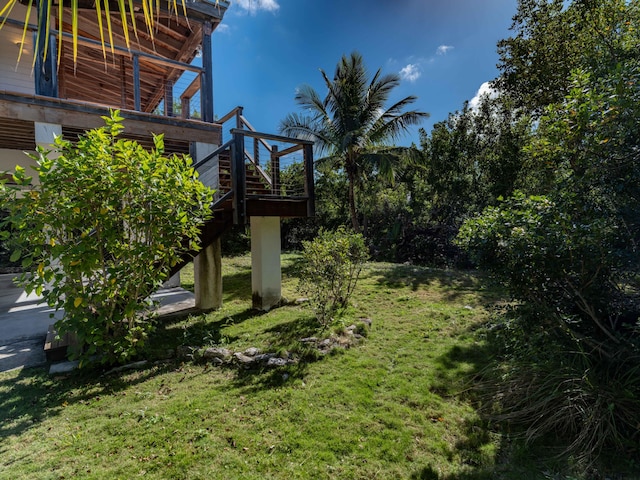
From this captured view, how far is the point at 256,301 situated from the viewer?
22.5 ft

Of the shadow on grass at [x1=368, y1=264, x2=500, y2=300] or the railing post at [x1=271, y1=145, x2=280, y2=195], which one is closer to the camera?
the railing post at [x1=271, y1=145, x2=280, y2=195]

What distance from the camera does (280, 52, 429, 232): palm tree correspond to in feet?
42.6

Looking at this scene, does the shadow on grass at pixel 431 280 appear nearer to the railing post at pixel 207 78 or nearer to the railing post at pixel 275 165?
the railing post at pixel 275 165

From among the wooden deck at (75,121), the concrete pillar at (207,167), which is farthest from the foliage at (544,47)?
the wooden deck at (75,121)

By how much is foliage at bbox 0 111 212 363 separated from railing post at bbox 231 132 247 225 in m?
1.38

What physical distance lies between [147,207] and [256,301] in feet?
10.7

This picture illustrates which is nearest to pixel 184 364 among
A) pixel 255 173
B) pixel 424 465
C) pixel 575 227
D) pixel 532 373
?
pixel 424 465

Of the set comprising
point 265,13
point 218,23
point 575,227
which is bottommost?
point 575,227

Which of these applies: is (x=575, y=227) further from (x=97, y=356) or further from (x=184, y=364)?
(x=97, y=356)

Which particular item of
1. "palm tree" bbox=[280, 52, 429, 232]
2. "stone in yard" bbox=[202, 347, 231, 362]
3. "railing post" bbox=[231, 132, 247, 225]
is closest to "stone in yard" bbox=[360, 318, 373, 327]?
"stone in yard" bbox=[202, 347, 231, 362]

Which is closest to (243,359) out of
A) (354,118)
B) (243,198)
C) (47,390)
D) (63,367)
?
(47,390)

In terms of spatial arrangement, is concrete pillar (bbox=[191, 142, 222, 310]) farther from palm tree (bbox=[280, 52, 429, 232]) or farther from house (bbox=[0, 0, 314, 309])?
palm tree (bbox=[280, 52, 429, 232])

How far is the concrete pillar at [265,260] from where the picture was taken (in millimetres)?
6699

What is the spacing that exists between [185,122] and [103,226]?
4.25 meters
